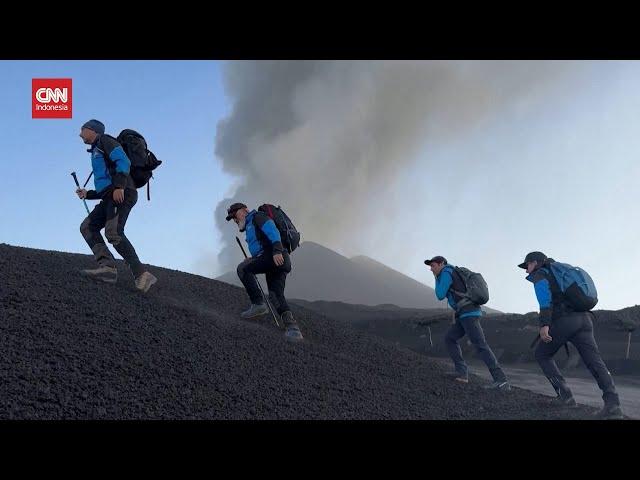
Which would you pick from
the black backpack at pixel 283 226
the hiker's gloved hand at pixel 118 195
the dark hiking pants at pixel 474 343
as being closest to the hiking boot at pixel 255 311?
the black backpack at pixel 283 226

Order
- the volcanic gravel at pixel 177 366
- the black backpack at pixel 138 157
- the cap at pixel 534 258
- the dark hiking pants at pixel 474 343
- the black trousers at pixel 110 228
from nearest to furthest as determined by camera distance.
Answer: the volcanic gravel at pixel 177 366, the cap at pixel 534 258, the black trousers at pixel 110 228, the black backpack at pixel 138 157, the dark hiking pants at pixel 474 343

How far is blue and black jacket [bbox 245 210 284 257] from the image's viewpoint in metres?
7.63

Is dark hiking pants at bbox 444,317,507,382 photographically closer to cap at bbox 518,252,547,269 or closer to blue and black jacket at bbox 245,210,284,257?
cap at bbox 518,252,547,269

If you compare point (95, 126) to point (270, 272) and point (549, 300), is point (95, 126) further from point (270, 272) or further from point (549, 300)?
point (549, 300)

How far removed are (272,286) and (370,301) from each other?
84.9m

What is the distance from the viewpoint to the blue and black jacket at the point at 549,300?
6.59 meters

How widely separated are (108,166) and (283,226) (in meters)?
2.72

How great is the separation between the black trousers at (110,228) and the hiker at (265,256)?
156cm

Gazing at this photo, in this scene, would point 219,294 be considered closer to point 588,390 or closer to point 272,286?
point 272,286

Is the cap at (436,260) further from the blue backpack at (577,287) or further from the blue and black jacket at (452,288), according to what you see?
the blue backpack at (577,287)

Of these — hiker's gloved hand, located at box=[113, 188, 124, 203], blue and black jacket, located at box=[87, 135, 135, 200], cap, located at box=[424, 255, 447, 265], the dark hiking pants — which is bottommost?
the dark hiking pants

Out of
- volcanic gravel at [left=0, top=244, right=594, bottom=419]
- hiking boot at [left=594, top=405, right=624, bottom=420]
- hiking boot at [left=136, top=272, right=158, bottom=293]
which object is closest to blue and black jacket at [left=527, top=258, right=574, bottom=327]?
hiking boot at [left=594, top=405, right=624, bottom=420]

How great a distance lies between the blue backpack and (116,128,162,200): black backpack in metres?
6.01

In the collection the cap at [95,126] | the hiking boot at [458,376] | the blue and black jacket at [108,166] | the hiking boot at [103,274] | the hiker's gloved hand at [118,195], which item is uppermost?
the cap at [95,126]
